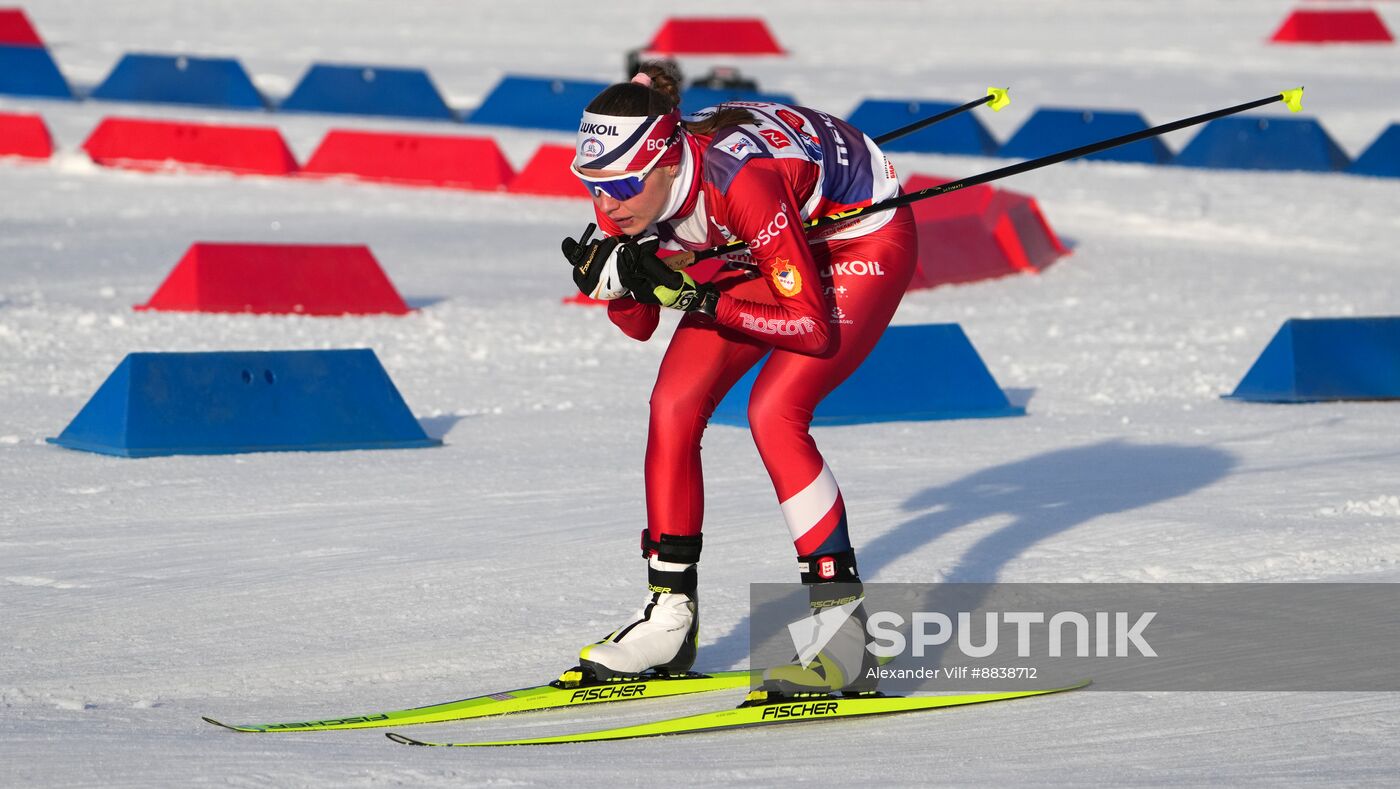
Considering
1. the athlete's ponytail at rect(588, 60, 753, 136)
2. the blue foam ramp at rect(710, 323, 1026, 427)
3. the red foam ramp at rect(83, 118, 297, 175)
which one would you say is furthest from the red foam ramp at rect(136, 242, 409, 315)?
the athlete's ponytail at rect(588, 60, 753, 136)

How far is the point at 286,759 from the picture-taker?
421 cm

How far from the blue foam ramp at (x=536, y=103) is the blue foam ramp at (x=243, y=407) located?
1143 centimetres

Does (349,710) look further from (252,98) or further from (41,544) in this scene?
(252,98)

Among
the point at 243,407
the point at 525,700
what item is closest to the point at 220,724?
the point at 525,700

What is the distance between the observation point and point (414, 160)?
16.7m

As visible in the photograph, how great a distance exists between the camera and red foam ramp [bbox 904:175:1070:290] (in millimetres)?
13297

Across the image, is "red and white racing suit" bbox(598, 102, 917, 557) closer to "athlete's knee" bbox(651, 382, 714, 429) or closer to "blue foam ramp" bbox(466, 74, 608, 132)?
"athlete's knee" bbox(651, 382, 714, 429)

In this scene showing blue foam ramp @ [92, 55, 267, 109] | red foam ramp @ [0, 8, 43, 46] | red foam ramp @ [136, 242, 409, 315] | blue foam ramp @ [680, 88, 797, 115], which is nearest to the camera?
red foam ramp @ [136, 242, 409, 315]

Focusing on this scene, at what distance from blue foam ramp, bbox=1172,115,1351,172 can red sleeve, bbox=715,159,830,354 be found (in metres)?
14.1

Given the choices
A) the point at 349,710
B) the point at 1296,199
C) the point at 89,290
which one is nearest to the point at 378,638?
the point at 349,710

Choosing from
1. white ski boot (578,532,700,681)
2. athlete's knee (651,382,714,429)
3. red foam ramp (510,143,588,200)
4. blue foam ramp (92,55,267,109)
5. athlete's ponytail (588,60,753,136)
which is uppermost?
athlete's ponytail (588,60,753,136)

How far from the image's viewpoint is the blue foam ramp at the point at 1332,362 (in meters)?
9.38

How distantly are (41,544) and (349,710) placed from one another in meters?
1.98

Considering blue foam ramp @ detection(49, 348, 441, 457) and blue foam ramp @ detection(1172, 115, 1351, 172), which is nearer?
blue foam ramp @ detection(49, 348, 441, 457)
